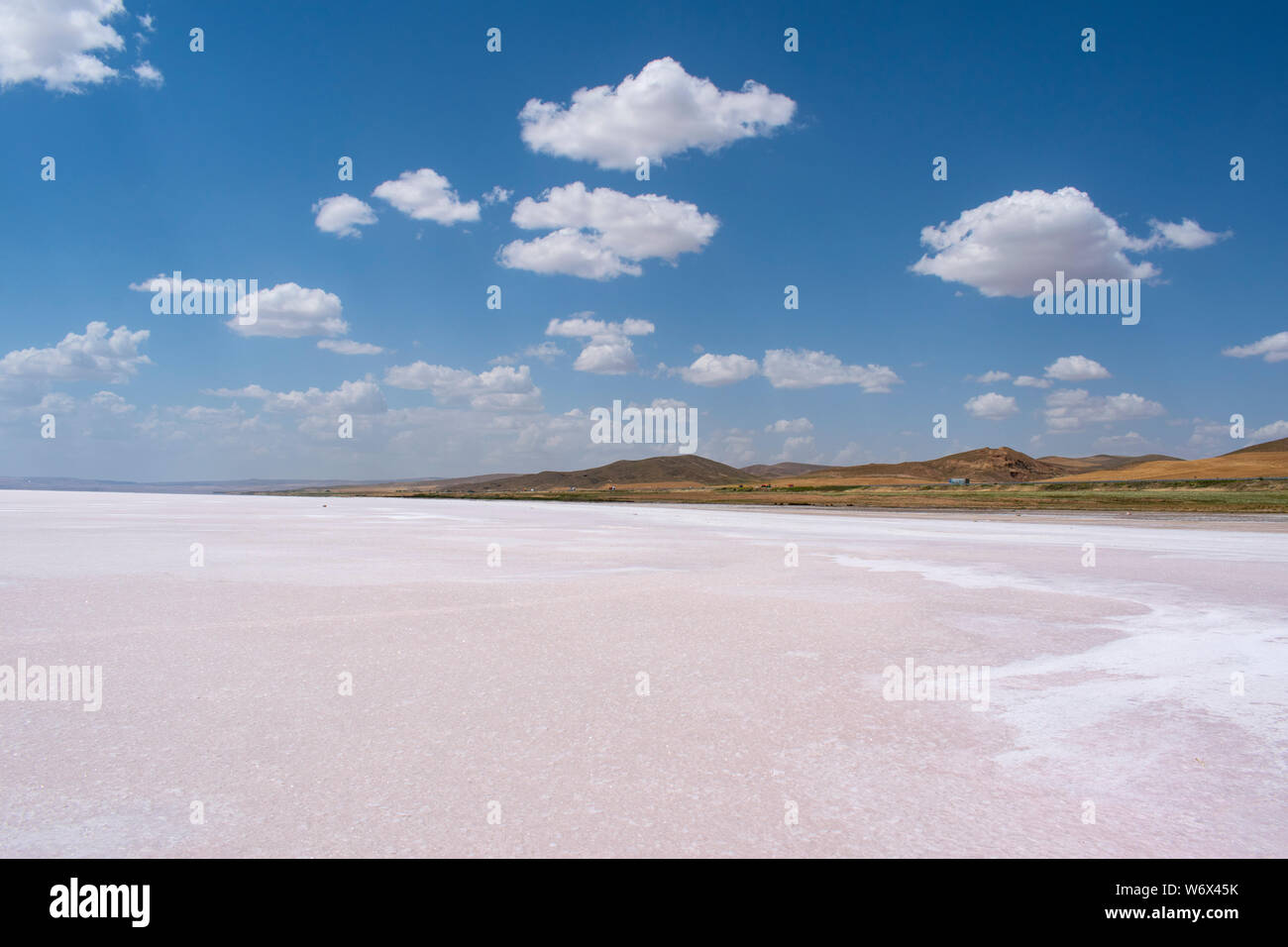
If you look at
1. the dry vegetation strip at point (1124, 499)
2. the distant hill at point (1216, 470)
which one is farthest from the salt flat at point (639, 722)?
the distant hill at point (1216, 470)

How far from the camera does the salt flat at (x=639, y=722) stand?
175 inches

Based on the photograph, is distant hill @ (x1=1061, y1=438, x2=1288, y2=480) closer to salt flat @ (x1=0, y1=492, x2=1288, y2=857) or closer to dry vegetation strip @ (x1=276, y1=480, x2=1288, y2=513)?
dry vegetation strip @ (x1=276, y1=480, x2=1288, y2=513)

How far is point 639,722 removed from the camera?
6.42 m

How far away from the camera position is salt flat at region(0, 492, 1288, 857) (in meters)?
4.46

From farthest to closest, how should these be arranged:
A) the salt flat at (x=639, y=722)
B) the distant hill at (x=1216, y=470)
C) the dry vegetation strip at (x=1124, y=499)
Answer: the distant hill at (x=1216, y=470) < the dry vegetation strip at (x=1124, y=499) < the salt flat at (x=639, y=722)

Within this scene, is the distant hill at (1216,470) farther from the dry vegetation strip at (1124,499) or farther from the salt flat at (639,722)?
the salt flat at (639,722)

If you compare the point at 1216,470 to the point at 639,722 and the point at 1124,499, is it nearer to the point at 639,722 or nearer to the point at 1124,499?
the point at 1124,499

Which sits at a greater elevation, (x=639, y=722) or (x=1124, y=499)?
(x=1124, y=499)

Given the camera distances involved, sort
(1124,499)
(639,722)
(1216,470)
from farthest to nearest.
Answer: (1216,470)
(1124,499)
(639,722)

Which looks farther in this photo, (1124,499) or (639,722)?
(1124,499)

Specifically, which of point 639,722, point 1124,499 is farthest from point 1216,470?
point 639,722

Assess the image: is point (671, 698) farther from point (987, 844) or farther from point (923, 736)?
point (987, 844)
